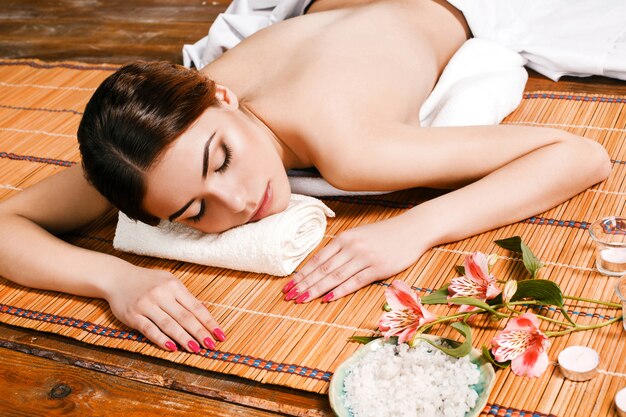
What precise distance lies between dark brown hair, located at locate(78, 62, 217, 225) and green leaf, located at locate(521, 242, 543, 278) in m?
0.75

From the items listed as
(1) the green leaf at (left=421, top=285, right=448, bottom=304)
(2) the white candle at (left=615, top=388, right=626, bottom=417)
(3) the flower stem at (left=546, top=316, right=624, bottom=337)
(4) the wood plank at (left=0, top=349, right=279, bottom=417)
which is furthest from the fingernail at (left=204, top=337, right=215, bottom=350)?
(2) the white candle at (left=615, top=388, right=626, bottom=417)

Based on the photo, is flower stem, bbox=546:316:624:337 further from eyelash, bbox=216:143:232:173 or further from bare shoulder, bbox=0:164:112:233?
bare shoulder, bbox=0:164:112:233

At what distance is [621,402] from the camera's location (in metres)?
Answer: 1.33

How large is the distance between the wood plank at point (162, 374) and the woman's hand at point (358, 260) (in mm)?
257

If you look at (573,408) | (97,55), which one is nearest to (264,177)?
(573,408)

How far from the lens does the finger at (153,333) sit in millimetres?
1699

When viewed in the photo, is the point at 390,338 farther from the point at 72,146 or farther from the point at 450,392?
the point at 72,146

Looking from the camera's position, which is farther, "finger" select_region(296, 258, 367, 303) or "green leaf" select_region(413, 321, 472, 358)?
"finger" select_region(296, 258, 367, 303)

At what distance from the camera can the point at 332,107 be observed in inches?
73.2

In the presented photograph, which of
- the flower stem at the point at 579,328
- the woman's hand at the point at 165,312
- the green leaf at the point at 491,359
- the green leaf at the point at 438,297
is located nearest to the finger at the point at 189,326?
the woman's hand at the point at 165,312

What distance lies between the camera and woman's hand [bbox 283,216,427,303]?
5.72 ft

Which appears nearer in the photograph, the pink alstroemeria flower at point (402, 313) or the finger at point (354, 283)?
the pink alstroemeria flower at point (402, 313)

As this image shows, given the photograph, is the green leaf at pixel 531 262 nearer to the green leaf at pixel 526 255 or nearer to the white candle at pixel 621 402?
the green leaf at pixel 526 255

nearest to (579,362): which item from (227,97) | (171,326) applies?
(171,326)
